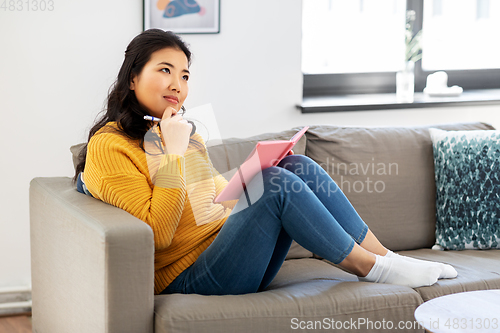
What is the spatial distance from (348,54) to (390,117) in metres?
0.43

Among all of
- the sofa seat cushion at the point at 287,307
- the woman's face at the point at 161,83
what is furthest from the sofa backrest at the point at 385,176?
the woman's face at the point at 161,83

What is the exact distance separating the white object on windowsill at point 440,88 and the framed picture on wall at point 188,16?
120 cm

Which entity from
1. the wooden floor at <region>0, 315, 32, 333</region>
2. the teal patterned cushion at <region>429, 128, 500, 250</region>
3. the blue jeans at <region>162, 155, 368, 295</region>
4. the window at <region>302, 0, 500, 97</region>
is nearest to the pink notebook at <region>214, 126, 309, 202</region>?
the blue jeans at <region>162, 155, 368, 295</region>

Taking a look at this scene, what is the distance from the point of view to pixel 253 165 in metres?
1.43

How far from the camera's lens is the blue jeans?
1.40 m

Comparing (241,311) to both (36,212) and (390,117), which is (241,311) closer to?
(36,212)

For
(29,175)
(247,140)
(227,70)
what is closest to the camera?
(247,140)

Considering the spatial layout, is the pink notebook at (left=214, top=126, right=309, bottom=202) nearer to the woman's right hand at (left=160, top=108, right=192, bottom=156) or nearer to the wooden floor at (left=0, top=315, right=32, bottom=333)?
the woman's right hand at (left=160, top=108, right=192, bottom=156)

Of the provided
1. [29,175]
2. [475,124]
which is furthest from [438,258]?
[29,175]

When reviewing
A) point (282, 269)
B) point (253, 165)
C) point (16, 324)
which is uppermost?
point (253, 165)

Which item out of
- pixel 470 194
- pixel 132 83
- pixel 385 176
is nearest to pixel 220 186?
pixel 132 83

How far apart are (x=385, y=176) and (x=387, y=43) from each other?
1.12 metres

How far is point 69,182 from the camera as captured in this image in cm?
177

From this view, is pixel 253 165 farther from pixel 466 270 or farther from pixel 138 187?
pixel 466 270
